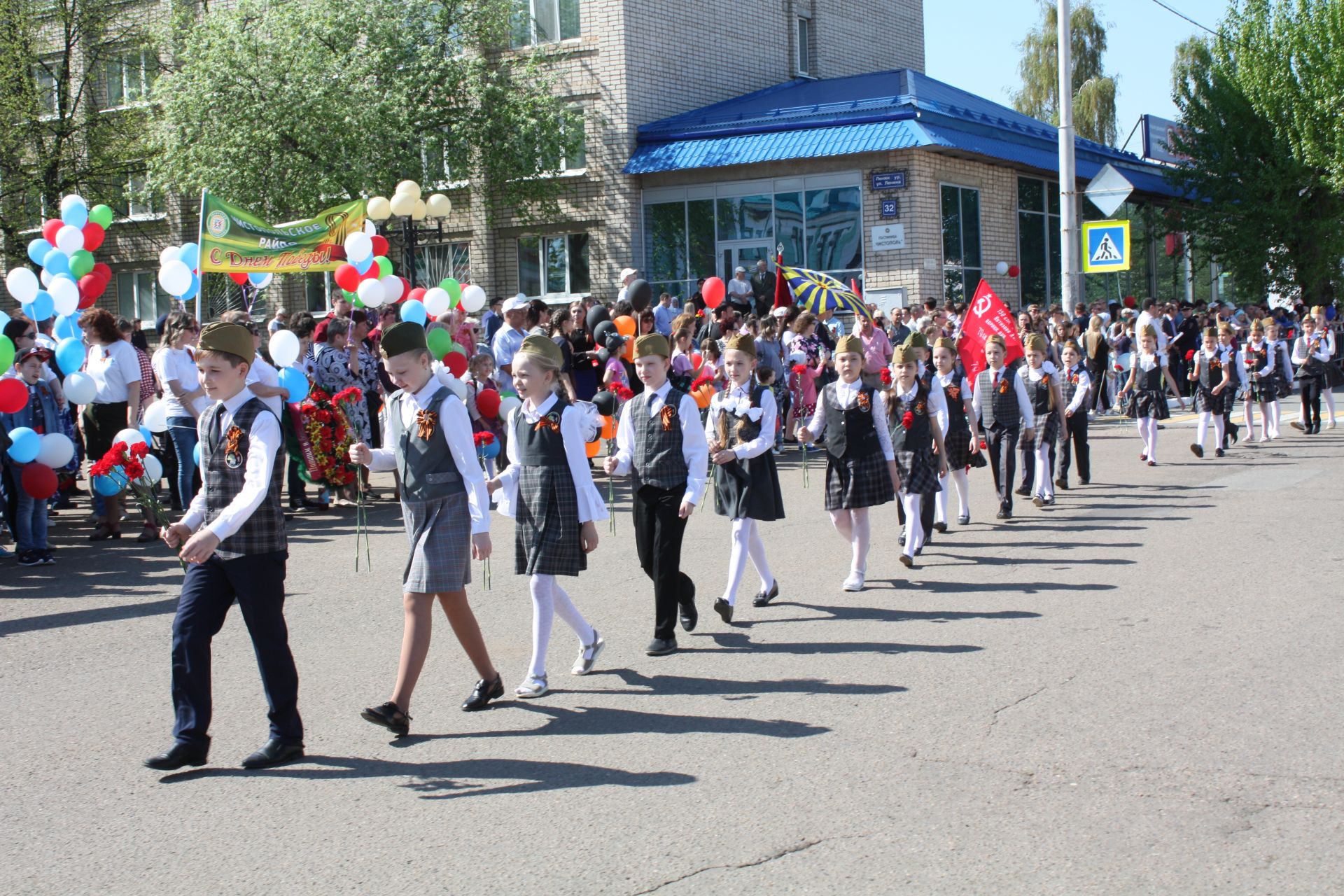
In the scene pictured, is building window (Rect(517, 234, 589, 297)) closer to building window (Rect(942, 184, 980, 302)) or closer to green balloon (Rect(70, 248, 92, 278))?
building window (Rect(942, 184, 980, 302))

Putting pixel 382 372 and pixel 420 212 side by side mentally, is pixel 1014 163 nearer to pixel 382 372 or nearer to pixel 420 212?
pixel 420 212

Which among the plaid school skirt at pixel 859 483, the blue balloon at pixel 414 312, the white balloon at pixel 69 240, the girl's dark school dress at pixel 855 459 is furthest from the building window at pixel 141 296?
the plaid school skirt at pixel 859 483

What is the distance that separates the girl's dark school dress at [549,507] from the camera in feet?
21.5

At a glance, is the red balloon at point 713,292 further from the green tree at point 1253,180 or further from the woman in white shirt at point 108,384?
the green tree at point 1253,180

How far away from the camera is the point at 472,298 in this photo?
1559cm

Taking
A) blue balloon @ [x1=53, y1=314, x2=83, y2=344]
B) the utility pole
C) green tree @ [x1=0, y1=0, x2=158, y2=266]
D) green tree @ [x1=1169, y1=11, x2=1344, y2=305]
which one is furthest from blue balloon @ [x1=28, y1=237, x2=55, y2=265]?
green tree @ [x1=1169, y1=11, x2=1344, y2=305]

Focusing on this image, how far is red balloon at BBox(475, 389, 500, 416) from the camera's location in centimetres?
1234

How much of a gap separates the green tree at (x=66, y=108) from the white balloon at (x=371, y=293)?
19746mm

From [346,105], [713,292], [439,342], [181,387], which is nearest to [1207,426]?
[713,292]

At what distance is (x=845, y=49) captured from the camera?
117 feet

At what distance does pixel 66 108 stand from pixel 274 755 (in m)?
32.0

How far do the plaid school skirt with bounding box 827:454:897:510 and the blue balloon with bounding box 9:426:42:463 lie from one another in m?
6.09

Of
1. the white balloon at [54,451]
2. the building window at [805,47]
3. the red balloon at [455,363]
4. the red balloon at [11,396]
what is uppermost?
the building window at [805,47]

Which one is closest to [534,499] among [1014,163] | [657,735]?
[657,735]
